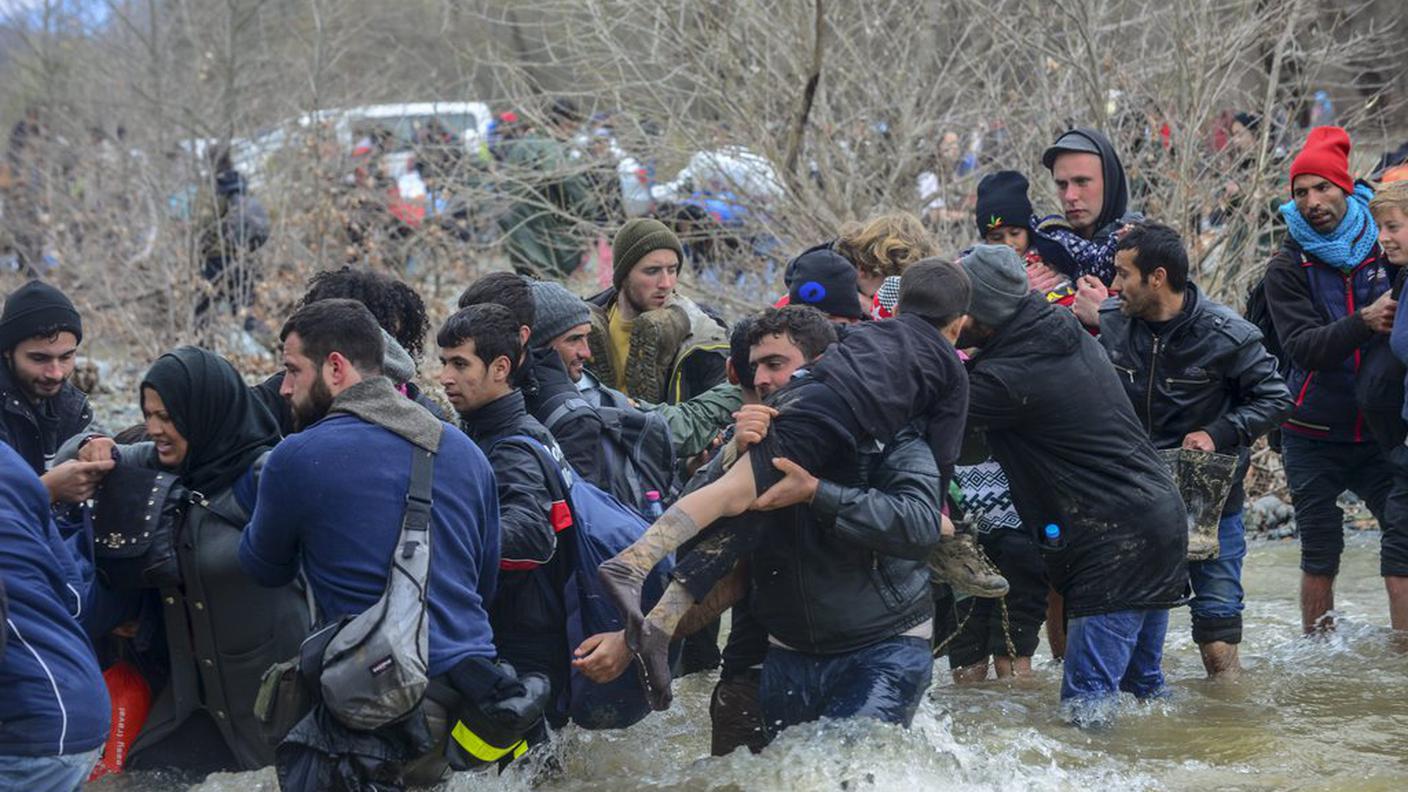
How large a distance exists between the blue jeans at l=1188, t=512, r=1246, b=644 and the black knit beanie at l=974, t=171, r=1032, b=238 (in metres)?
1.49

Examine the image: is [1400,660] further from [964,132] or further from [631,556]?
[964,132]

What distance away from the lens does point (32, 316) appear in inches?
233

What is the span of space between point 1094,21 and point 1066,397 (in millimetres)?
5200

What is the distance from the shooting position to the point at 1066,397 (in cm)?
569

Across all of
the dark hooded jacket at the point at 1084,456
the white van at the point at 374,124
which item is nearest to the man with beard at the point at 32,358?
the dark hooded jacket at the point at 1084,456

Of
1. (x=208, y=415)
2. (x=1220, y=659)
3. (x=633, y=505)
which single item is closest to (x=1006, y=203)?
(x=1220, y=659)

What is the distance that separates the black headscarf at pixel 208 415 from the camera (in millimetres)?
5012

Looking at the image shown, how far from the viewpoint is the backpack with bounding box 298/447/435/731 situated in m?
4.36

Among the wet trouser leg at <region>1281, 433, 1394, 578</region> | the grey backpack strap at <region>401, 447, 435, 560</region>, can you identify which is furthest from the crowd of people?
the wet trouser leg at <region>1281, 433, 1394, 578</region>

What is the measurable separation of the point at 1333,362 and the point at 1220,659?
1330 millimetres

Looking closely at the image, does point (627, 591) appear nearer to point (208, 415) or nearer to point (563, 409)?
point (563, 409)

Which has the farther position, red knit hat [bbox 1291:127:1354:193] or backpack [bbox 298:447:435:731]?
red knit hat [bbox 1291:127:1354:193]

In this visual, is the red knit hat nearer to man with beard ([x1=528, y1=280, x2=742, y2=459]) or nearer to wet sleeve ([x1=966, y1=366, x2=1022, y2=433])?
wet sleeve ([x1=966, y1=366, x2=1022, y2=433])

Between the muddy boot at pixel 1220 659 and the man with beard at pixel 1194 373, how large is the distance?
75mm
